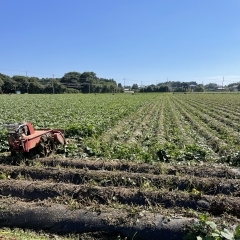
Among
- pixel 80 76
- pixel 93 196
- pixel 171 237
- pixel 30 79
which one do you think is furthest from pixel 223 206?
pixel 80 76

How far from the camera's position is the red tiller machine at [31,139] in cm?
678

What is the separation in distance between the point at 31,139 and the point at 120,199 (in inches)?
129

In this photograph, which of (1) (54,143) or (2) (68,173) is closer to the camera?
(2) (68,173)

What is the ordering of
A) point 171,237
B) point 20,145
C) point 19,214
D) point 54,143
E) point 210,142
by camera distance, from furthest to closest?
point 210,142 → point 54,143 → point 20,145 → point 19,214 → point 171,237

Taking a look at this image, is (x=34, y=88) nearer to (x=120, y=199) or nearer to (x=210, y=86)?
(x=120, y=199)

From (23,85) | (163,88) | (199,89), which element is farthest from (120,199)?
(199,89)

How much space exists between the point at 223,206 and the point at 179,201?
78 cm

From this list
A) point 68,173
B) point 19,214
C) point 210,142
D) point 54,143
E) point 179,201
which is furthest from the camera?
point 210,142

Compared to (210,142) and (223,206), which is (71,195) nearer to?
(223,206)

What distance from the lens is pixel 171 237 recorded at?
3.96 metres

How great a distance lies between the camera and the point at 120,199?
16.5 ft

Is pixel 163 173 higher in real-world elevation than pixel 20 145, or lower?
lower

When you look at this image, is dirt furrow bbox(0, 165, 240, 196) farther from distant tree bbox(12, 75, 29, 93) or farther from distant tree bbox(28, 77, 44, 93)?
distant tree bbox(12, 75, 29, 93)

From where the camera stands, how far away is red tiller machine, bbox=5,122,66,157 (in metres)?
6.78
